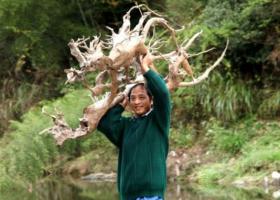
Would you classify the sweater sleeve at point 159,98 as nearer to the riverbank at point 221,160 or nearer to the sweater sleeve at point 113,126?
the sweater sleeve at point 113,126

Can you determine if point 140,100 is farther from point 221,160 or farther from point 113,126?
point 221,160

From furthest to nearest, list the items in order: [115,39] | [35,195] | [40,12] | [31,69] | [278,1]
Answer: [31,69], [40,12], [278,1], [35,195], [115,39]

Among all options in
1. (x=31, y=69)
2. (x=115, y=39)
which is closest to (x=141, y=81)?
(x=115, y=39)

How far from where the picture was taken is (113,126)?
5.53m

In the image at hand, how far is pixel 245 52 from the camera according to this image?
67.3ft

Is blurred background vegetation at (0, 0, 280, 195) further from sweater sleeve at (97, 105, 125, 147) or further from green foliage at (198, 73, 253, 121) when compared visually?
sweater sleeve at (97, 105, 125, 147)

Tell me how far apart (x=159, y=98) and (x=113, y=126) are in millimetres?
410

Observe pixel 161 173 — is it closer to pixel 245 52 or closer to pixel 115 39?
pixel 115 39

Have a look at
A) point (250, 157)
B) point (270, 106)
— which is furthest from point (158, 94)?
point (270, 106)

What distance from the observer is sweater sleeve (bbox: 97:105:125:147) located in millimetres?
5531

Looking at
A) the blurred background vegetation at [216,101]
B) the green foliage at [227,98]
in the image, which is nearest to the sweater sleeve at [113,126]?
the blurred background vegetation at [216,101]

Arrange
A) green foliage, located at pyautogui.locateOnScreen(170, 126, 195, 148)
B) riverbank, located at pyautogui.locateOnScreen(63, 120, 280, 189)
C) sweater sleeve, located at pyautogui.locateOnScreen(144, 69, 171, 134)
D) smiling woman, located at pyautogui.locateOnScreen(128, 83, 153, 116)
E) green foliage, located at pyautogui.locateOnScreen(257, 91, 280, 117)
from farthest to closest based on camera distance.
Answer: green foliage, located at pyautogui.locateOnScreen(170, 126, 195, 148), green foliage, located at pyautogui.locateOnScreen(257, 91, 280, 117), riverbank, located at pyautogui.locateOnScreen(63, 120, 280, 189), smiling woman, located at pyautogui.locateOnScreen(128, 83, 153, 116), sweater sleeve, located at pyautogui.locateOnScreen(144, 69, 171, 134)

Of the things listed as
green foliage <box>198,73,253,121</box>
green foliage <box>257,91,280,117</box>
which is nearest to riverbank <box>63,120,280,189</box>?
green foliage <box>257,91,280,117</box>

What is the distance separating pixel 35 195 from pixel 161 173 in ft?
38.9
